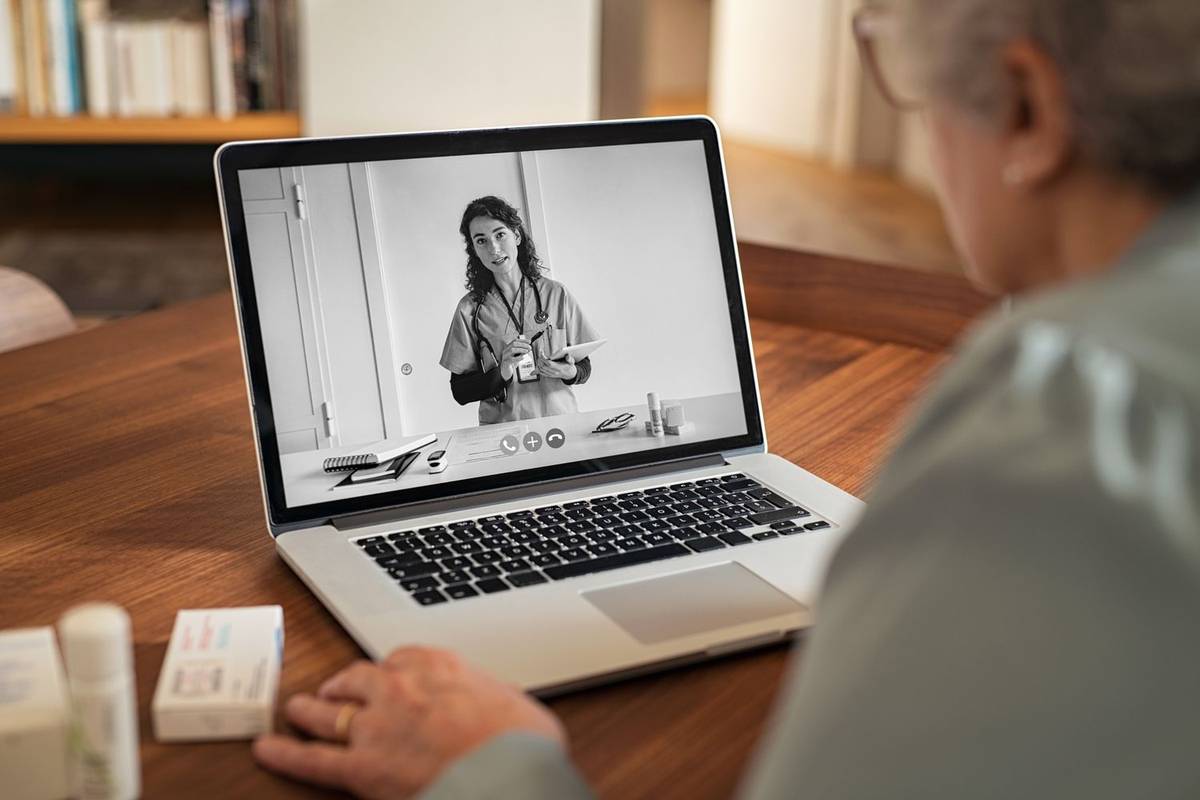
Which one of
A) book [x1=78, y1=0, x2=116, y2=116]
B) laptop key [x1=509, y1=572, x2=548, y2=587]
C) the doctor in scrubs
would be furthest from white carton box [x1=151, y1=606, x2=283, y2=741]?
book [x1=78, y1=0, x2=116, y2=116]

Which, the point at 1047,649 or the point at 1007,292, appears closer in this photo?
the point at 1047,649

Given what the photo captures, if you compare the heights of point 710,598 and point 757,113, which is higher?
point 757,113

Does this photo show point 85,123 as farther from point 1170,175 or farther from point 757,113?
point 757,113

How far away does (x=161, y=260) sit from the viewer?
112 inches

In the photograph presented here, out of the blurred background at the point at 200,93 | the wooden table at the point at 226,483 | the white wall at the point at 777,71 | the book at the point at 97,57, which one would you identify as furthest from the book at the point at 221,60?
the white wall at the point at 777,71

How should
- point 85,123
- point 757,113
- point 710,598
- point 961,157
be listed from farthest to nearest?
point 757,113, point 85,123, point 710,598, point 961,157

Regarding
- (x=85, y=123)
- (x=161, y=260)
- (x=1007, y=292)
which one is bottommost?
(x=1007, y=292)

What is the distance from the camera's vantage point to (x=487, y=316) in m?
0.98

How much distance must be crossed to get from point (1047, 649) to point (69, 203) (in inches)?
121

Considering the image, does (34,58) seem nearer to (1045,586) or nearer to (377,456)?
(377,456)

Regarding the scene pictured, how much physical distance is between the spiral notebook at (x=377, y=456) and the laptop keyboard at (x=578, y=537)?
0.21 ft

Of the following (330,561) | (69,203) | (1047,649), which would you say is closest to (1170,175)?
(1047,649)

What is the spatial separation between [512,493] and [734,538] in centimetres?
17

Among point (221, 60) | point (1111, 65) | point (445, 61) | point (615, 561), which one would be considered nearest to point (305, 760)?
point (615, 561)
